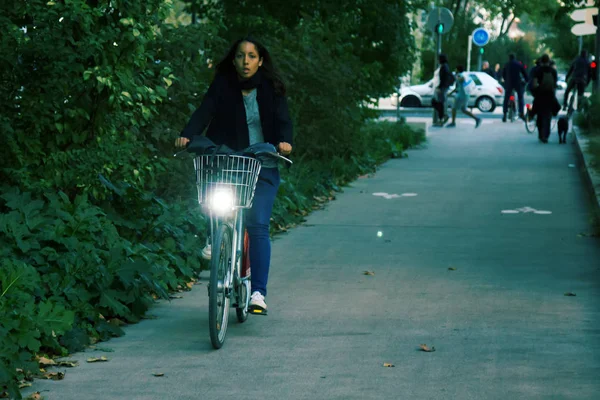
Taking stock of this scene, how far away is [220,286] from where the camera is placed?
22.2ft

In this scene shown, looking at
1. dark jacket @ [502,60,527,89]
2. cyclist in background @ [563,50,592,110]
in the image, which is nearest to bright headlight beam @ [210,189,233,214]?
cyclist in background @ [563,50,592,110]

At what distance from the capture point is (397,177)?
1811 centimetres

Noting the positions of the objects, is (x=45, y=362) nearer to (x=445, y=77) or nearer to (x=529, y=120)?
(x=529, y=120)

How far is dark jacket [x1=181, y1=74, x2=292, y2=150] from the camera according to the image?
7344mm

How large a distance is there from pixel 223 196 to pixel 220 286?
0.50m

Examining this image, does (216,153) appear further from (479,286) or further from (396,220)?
(396,220)

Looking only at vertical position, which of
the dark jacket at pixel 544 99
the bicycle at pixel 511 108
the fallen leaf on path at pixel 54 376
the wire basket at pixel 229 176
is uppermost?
the wire basket at pixel 229 176

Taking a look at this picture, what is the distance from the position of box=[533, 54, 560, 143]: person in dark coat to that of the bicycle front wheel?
18929 millimetres

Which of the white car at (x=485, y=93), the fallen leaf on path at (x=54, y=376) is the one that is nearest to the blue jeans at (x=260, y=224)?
the fallen leaf on path at (x=54, y=376)

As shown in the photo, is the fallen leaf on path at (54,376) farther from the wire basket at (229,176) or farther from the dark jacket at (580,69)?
the dark jacket at (580,69)

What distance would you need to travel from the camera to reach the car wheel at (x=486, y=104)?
40.8 meters

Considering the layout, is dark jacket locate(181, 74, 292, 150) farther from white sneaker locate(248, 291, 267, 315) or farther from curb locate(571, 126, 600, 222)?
curb locate(571, 126, 600, 222)

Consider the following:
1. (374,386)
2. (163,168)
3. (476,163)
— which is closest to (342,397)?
(374,386)

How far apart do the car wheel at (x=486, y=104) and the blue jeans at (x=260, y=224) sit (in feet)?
112
